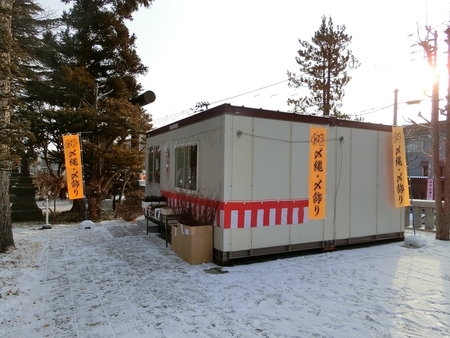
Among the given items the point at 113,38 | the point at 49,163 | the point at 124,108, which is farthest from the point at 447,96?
the point at 49,163

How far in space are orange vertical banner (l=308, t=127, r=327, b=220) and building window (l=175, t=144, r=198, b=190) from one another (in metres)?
2.40

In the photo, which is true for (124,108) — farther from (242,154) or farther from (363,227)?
(363,227)

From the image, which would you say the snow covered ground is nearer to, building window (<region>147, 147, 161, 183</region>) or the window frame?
the window frame

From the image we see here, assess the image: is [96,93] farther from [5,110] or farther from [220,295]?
[220,295]

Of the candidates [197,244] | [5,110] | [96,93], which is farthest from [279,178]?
[96,93]

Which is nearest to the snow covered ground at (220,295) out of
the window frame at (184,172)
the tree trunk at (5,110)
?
the tree trunk at (5,110)

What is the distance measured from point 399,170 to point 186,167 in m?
5.10

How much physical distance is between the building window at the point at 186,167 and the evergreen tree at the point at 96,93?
463 centimetres

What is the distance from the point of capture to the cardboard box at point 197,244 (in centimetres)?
555

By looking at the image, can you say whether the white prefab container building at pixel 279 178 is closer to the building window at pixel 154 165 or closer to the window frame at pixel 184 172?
the window frame at pixel 184 172

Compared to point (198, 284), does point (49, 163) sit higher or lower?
higher

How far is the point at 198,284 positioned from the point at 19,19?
12982 mm

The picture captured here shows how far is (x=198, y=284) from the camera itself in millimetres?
4578

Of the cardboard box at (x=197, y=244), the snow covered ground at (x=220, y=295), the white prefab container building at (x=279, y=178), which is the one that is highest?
the white prefab container building at (x=279, y=178)
